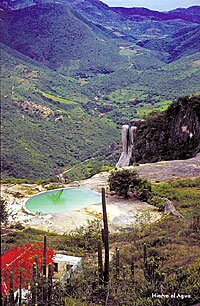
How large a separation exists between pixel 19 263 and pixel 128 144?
94.3 feet

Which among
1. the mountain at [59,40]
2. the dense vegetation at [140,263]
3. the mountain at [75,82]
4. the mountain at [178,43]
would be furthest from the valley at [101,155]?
the mountain at [178,43]

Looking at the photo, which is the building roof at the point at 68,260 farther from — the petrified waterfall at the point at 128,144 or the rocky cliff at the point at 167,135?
the petrified waterfall at the point at 128,144

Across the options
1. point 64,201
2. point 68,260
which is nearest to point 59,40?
point 64,201

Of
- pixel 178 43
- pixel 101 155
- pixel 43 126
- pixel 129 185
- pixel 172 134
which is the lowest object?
pixel 101 155

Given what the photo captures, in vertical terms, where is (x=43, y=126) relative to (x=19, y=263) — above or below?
below

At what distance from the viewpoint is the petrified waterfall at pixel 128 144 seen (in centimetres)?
3641

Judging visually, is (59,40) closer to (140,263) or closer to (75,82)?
(75,82)

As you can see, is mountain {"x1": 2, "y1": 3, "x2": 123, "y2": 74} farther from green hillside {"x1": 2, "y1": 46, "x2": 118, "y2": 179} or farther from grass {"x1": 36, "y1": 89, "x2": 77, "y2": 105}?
grass {"x1": 36, "y1": 89, "x2": 77, "y2": 105}

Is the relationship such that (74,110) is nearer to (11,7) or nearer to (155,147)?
(155,147)

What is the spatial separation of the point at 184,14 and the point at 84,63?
67825mm

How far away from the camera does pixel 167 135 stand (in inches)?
1332

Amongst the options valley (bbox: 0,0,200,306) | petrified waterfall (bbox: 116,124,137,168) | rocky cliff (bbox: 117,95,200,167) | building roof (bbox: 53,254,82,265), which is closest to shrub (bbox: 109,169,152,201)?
valley (bbox: 0,0,200,306)

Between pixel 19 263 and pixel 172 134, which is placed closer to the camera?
pixel 19 263

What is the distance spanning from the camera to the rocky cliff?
31.7 metres
